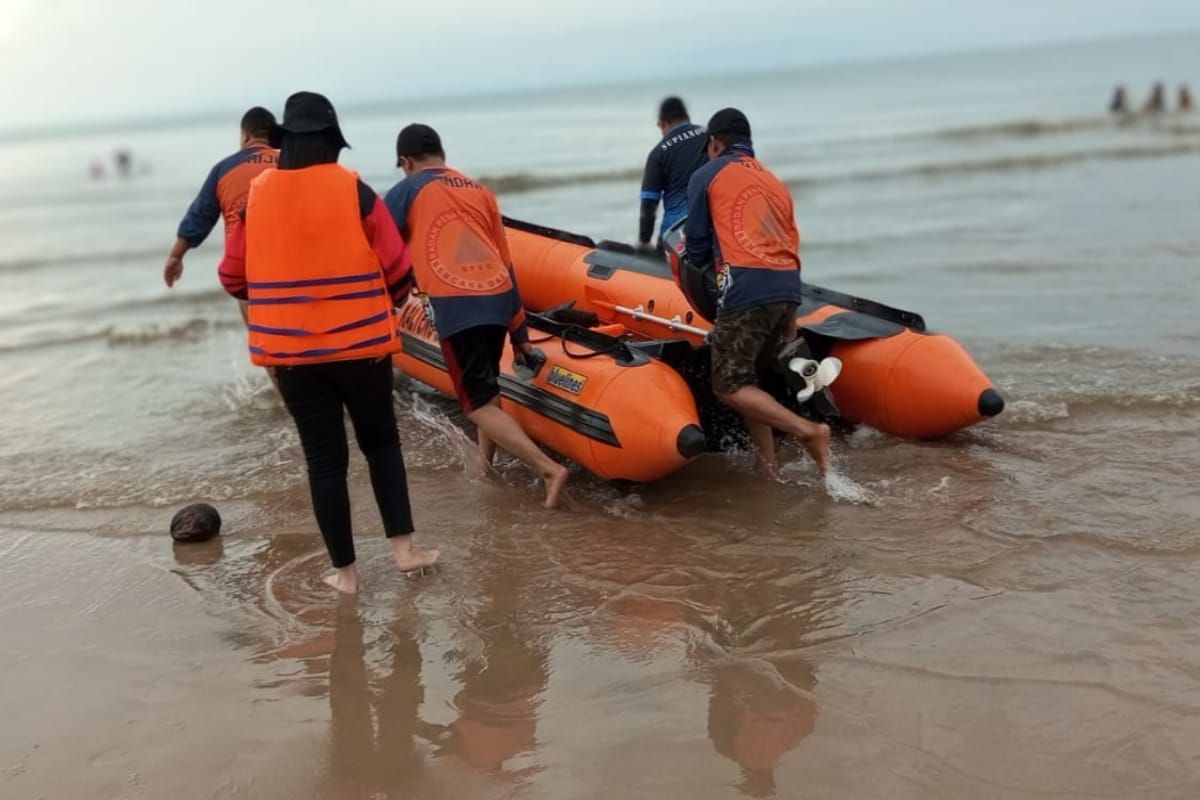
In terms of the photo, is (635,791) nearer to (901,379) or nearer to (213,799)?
(213,799)

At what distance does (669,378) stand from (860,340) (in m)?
1.07

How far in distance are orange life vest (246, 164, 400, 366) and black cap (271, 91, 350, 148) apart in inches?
4.7

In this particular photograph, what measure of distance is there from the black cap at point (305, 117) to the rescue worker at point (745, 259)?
162 centimetres

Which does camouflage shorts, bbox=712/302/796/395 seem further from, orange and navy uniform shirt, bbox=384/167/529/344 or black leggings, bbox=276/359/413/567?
black leggings, bbox=276/359/413/567

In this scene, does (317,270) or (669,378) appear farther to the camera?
(669,378)

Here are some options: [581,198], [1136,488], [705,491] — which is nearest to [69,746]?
[705,491]

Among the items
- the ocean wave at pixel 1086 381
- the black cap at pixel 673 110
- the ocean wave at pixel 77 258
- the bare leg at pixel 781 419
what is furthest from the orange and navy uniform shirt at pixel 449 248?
the ocean wave at pixel 77 258

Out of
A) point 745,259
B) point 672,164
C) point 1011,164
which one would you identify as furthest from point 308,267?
point 1011,164

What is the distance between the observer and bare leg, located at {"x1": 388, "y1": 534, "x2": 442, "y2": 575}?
3.73 meters

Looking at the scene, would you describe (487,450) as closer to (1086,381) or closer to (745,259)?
(745,259)

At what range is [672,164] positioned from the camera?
18.7 ft

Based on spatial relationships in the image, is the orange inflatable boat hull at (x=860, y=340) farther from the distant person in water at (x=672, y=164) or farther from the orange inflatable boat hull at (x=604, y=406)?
the orange inflatable boat hull at (x=604, y=406)

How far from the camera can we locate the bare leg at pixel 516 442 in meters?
4.22

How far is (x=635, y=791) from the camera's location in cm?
245
